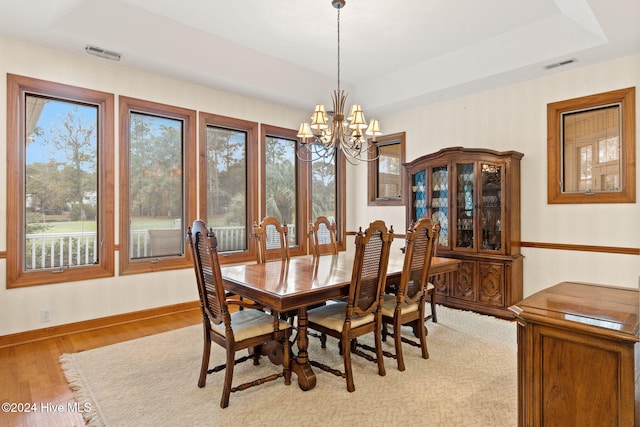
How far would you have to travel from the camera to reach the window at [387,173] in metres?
5.42

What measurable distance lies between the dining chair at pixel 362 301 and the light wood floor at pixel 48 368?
5.12 feet

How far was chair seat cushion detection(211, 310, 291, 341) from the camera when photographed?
2.25 m

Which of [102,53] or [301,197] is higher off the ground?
[102,53]

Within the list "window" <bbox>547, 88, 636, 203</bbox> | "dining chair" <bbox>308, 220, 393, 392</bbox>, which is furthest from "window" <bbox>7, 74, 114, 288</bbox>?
"window" <bbox>547, 88, 636, 203</bbox>

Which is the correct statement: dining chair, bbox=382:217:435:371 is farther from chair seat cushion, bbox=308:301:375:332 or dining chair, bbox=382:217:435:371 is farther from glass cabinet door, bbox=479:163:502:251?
glass cabinet door, bbox=479:163:502:251

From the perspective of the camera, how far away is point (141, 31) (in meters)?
3.35

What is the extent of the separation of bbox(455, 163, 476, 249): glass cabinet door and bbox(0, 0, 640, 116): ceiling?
3.41 feet

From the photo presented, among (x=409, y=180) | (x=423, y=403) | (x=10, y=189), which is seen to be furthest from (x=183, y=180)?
(x=423, y=403)

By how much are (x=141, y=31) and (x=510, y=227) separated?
4293mm

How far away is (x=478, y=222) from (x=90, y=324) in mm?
4318

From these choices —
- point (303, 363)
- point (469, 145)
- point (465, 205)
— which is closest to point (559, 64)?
point (469, 145)

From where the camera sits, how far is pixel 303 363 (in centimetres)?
243

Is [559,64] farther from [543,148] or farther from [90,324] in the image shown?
[90,324]

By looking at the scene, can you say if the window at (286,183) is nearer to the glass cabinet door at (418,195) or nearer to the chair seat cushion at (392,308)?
the glass cabinet door at (418,195)
